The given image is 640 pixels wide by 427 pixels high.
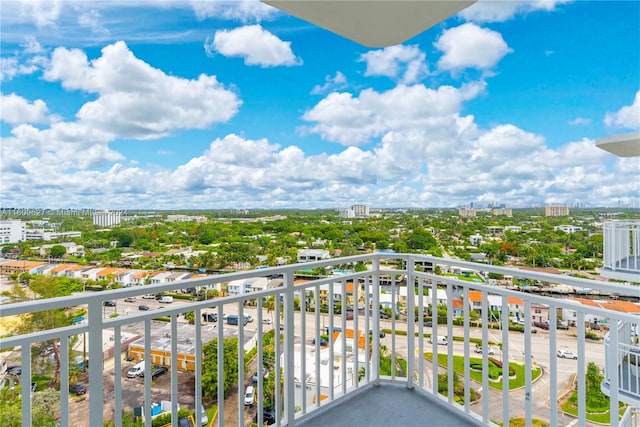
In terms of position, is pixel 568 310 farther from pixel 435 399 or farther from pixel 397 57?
pixel 397 57

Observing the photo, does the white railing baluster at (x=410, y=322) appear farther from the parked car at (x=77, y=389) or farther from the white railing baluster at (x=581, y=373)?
the parked car at (x=77, y=389)

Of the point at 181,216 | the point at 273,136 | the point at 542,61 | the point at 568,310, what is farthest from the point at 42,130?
the point at 542,61

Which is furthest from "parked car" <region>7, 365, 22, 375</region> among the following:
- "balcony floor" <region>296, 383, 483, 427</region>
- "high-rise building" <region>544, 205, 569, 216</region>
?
"high-rise building" <region>544, 205, 569, 216</region>

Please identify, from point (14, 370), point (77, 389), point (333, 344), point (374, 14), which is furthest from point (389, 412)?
point (374, 14)

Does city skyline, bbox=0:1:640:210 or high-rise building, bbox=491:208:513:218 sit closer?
high-rise building, bbox=491:208:513:218

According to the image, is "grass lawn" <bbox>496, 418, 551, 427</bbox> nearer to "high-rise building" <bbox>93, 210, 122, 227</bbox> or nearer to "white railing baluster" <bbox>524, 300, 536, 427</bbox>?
"white railing baluster" <bbox>524, 300, 536, 427</bbox>
